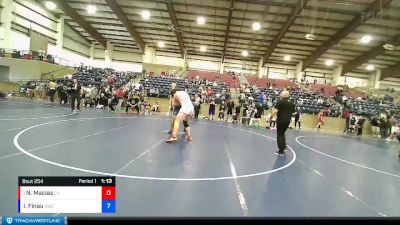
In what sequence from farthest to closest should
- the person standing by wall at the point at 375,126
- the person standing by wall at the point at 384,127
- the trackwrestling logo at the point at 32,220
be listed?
the person standing by wall at the point at 375,126, the person standing by wall at the point at 384,127, the trackwrestling logo at the point at 32,220

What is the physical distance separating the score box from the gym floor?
33.7 inches

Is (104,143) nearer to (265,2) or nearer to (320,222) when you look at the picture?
(320,222)

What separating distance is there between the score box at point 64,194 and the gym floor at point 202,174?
0.86m

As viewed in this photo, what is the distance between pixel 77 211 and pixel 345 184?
187 inches

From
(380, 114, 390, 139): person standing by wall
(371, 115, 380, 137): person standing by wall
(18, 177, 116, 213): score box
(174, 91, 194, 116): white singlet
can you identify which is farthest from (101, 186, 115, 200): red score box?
(371, 115, 380, 137): person standing by wall

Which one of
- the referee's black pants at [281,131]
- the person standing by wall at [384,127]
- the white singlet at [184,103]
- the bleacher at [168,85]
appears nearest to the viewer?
the referee's black pants at [281,131]

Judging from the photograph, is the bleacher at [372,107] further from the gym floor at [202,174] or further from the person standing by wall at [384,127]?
the gym floor at [202,174]

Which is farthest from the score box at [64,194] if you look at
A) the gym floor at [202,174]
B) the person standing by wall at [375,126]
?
the person standing by wall at [375,126]

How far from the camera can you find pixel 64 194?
1.16 metres

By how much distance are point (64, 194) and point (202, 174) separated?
12.3ft

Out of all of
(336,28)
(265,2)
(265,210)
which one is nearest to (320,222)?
(265,210)

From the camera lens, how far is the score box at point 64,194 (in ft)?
3.77

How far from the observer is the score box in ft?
3.77

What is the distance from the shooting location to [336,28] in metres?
26.2
